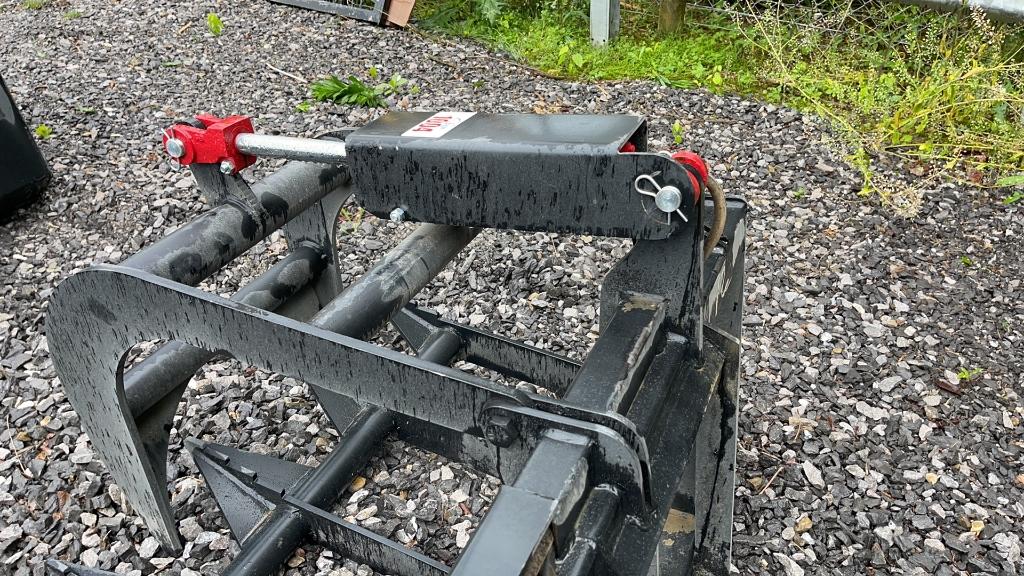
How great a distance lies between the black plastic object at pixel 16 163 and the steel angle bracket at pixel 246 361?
7.46 feet

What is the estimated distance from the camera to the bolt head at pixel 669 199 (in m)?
1.12

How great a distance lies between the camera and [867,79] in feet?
14.6

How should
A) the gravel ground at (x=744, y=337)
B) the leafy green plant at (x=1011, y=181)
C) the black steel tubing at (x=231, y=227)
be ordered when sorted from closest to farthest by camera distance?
the black steel tubing at (x=231, y=227)
the gravel ground at (x=744, y=337)
the leafy green plant at (x=1011, y=181)

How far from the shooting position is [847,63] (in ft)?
15.5

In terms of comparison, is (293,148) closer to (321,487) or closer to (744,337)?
(321,487)

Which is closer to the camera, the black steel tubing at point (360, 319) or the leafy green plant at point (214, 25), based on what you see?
the black steel tubing at point (360, 319)

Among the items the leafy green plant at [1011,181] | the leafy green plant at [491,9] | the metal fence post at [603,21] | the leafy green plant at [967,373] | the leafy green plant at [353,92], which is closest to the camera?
the leafy green plant at [967,373]

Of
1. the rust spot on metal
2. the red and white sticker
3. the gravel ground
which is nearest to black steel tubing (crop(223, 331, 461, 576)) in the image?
the gravel ground

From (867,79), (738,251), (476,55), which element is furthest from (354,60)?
(738,251)

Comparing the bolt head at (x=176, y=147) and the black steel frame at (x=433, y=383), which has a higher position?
the bolt head at (x=176, y=147)

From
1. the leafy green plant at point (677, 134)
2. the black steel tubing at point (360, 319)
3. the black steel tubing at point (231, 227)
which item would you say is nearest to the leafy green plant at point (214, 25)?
the leafy green plant at point (677, 134)

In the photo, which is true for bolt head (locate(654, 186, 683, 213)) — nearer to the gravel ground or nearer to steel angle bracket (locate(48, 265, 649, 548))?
steel angle bracket (locate(48, 265, 649, 548))

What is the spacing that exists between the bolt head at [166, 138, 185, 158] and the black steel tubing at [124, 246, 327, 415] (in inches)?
13.7

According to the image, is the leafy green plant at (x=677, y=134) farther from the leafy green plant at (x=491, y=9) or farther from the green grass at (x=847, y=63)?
the leafy green plant at (x=491, y=9)
